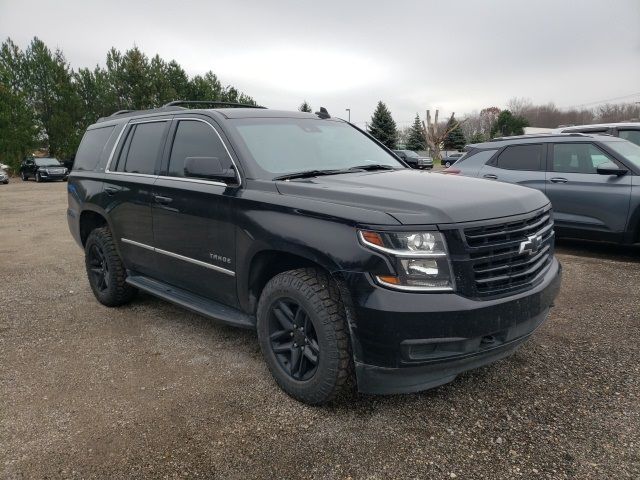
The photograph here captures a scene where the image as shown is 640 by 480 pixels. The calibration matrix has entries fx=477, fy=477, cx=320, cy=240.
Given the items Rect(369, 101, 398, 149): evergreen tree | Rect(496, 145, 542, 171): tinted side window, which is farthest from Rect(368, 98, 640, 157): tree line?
Rect(496, 145, 542, 171): tinted side window

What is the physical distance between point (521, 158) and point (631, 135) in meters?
2.42

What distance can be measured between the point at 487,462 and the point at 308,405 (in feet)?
3.46

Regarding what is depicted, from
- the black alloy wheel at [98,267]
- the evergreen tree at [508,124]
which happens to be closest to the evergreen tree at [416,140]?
the evergreen tree at [508,124]

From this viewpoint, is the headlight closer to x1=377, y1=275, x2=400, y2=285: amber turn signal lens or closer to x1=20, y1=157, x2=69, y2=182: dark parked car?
x1=377, y1=275, x2=400, y2=285: amber turn signal lens

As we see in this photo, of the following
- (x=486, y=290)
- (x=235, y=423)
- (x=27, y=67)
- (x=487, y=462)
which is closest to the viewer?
(x=487, y=462)

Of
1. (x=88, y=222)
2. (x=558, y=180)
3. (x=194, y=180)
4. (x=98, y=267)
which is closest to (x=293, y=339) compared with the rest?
(x=194, y=180)

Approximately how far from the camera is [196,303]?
12.0 feet

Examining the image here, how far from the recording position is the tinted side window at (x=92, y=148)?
16.3 ft

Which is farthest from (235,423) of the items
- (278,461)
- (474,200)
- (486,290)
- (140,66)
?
(140,66)

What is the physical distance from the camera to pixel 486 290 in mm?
2553

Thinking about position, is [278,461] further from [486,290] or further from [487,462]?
[486,290]

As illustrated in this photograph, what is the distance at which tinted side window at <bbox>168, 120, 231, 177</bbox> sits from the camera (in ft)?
11.5

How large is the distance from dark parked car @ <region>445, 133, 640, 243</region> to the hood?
3656 millimetres

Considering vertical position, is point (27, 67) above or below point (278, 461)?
above
